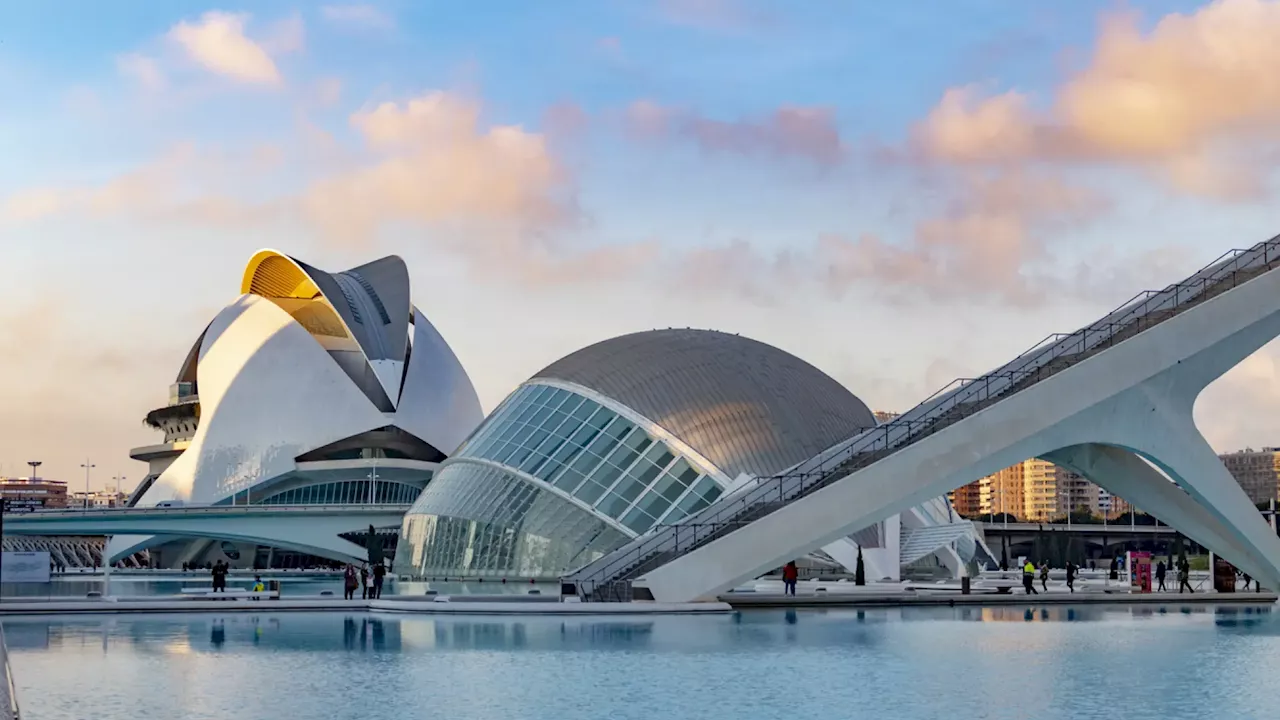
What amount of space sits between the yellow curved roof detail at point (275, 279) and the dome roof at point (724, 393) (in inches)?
2186

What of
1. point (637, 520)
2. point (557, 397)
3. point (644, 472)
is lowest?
point (637, 520)

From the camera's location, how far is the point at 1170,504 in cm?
3872

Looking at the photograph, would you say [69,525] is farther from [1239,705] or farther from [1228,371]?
[1239,705]

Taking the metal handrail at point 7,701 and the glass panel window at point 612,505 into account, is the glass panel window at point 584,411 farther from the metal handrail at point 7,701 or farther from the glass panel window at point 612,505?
the metal handrail at point 7,701

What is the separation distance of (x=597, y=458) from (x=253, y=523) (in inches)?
1877

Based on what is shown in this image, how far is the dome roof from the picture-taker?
4444 centimetres

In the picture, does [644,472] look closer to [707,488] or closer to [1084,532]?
[707,488]

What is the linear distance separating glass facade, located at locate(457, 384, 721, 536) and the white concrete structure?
51564 mm

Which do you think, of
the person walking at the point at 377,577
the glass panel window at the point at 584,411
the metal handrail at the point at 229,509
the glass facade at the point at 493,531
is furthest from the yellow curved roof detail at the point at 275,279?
the person walking at the point at 377,577

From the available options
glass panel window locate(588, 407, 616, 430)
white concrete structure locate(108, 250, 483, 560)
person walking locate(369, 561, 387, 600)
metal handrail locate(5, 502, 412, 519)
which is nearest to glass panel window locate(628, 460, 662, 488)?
glass panel window locate(588, 407, 616, 430)

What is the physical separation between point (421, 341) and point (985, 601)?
2795 inches

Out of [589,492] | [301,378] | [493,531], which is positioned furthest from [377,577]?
[301,378]

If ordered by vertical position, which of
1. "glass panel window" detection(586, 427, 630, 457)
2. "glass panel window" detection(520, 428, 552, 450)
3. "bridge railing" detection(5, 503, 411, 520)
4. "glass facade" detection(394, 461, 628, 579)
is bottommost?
"glass facade" detection(394, 461, 628, 579)

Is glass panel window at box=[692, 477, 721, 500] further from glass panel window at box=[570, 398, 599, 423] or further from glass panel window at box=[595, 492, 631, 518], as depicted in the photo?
glass panel window at box=[570, 398, 599, 423]
